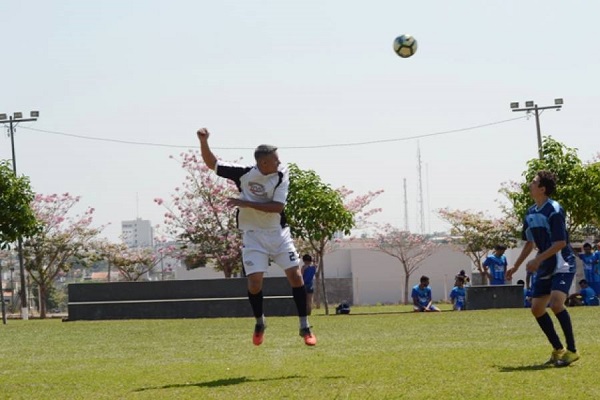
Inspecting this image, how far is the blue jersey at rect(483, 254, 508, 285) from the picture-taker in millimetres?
29094

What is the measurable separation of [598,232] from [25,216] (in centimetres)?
3764

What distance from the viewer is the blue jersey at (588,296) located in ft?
101

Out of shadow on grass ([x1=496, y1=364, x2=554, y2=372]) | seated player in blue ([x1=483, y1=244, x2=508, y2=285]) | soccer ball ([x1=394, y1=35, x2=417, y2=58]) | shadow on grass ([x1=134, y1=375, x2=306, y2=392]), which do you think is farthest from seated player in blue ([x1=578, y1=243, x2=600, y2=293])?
shadow on grass ([x1=134, y1=375, x2=306, y2=392])

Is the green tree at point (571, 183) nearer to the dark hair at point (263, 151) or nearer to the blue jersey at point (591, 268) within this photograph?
the blue jersey at point (591, 268)

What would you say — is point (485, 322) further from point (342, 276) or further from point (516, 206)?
point (342, 276)

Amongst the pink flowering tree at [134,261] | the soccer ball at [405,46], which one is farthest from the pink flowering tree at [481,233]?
the soccer ball at [405,46]

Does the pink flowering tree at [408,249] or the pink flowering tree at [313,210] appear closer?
Result: the pink flowering tree at [313,210]

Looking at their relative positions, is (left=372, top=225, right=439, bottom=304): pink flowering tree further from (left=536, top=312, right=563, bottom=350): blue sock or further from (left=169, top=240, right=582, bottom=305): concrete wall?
(left=536, top=312, right=563, bottom=350): blue sock

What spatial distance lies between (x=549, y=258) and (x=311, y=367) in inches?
105

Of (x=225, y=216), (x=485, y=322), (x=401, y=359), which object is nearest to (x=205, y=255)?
(x=225, y=216)

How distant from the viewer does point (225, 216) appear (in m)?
56.1

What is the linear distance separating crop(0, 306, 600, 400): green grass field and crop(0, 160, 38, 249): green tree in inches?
734

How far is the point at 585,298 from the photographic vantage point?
1226 inches

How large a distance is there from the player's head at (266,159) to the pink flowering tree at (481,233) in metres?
55.5
